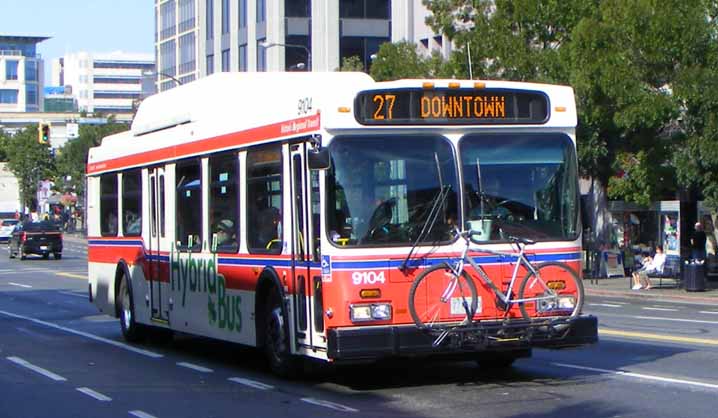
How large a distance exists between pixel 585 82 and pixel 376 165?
20.9 metres

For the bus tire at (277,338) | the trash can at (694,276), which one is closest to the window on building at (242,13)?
the trash can at (694,276)

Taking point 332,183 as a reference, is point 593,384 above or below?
below

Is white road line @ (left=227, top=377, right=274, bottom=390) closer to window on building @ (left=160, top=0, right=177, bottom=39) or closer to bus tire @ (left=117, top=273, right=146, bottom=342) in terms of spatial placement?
bus tire @ (left=117, top=273, right=146, bottom=342)

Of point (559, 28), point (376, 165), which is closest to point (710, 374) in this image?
point (376, 165)

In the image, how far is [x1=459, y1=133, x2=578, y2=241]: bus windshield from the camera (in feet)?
40.4

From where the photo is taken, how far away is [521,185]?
1246cm

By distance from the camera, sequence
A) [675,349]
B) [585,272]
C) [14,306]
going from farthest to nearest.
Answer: [585,272] < [14,306] < [675,349]

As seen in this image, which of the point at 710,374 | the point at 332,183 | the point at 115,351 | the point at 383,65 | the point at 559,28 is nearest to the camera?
the point at 332,183

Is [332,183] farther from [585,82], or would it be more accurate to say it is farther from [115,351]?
[585,82]

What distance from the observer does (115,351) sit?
1794 cm

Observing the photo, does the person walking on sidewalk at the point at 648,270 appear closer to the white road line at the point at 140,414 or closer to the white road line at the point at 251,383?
the white road line at the point at 251,383

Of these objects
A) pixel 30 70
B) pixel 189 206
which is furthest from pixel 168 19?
pixel 30 70

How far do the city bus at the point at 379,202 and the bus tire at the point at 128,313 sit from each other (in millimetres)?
4684

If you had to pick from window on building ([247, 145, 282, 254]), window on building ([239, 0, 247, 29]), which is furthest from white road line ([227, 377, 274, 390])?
window on building ([239, 0, 247, 29])
